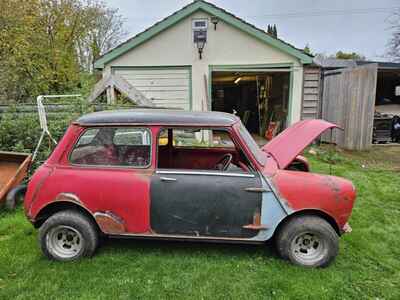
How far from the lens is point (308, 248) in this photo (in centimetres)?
292

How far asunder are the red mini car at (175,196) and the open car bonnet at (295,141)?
26 millimetres

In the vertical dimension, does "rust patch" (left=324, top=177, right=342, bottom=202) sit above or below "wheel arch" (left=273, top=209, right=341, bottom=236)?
above

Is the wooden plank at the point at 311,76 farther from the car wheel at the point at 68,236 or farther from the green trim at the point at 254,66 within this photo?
the car wheel at the point at 68,236

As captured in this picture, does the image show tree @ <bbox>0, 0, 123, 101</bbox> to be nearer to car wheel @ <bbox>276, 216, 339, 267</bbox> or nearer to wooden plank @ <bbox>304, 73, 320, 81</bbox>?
car wheel @ <bbox>276, 216, 339, 267</bbox>

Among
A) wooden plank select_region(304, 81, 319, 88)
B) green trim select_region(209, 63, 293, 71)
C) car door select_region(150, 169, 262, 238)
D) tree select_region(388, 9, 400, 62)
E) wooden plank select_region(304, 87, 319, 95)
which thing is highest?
tree select_region(388, 9, 400, 62)

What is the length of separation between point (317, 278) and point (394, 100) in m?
14.4

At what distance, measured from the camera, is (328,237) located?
2.77m

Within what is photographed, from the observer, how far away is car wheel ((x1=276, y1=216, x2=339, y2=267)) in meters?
2.76

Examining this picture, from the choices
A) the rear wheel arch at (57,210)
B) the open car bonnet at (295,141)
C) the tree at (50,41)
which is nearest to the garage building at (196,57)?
the tree at (50,41)

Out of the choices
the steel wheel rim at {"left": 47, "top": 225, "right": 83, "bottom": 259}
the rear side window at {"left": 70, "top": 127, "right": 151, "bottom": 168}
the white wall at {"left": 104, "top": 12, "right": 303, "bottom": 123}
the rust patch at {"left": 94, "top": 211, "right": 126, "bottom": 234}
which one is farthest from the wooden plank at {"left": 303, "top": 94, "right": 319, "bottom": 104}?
the steel wheel rim at {"left": 47, "top": 225, "right": 83, "bottom": 259}

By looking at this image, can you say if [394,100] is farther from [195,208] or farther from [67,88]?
[67,88]

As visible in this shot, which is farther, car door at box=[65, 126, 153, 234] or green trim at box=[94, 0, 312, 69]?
green trim at box=[94, 0, 312, 69]

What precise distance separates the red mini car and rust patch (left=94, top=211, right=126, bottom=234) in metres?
0.01

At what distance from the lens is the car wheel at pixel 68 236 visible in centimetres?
287
